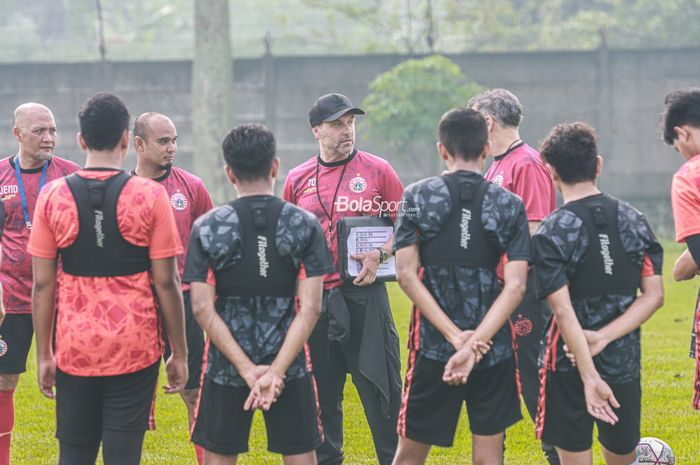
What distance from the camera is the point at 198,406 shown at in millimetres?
4906

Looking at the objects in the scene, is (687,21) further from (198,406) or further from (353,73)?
(198,406)

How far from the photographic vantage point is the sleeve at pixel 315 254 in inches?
190

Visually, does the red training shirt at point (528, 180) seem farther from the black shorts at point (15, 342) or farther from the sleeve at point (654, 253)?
the black shorts at point (15, 342)

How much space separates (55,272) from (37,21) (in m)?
34.6

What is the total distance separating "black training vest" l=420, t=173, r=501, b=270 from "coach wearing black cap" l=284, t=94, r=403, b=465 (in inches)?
57.4

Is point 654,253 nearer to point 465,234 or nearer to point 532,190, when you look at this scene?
point 465,234

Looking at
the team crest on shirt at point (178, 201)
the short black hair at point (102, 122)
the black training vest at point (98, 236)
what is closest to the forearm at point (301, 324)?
the black training vest at point (98, 236)

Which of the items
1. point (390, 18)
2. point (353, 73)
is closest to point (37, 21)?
point (390, 18)

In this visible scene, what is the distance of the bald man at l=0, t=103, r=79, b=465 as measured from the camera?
6.68 m

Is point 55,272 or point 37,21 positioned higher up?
point 37,21

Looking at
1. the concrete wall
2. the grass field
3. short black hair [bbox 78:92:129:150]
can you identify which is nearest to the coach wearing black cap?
the grass field

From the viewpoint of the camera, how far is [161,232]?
16.3 ft

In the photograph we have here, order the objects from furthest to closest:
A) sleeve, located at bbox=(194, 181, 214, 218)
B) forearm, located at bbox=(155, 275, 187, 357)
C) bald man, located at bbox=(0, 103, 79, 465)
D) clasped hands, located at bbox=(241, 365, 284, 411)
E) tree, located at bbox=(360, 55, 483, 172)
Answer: tree, located at bbox=(360, 55, 483, 172)
sleeve, located at bbox=(194, 181, 214, 218)
bald man, located at bbox=(0, 103, 79, 465)
forearm, located at bbox=(155, 275, 187, 357)
clasped hands, located at bbox=(241, 365, 284, 411)

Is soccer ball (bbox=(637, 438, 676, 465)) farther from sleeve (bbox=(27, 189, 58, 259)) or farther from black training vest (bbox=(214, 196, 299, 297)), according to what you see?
sleeve (bbox=(27, 189, 58, 259))
